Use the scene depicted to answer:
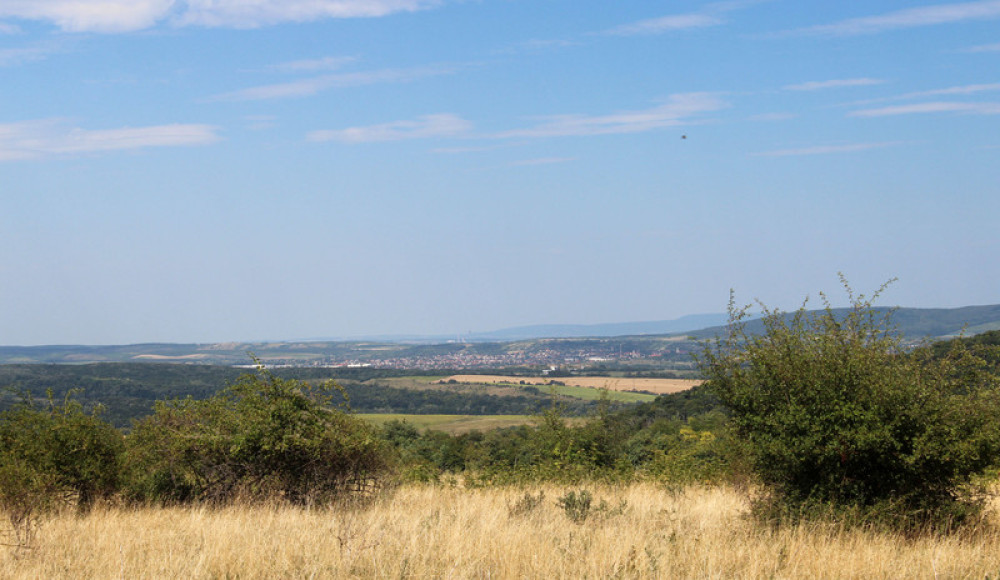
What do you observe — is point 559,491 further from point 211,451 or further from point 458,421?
point 458,421

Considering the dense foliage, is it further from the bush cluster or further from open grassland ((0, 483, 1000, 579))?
open grassland ((0, 483, 1000, 579))

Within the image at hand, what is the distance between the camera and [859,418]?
848 centimetres

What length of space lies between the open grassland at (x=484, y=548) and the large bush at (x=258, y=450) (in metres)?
1.63

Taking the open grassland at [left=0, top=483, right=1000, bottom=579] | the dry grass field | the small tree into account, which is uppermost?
the small tree

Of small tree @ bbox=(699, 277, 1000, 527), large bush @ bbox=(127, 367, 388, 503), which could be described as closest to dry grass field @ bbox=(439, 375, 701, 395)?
large bush @ bbox=(127, 367, 388, 503)

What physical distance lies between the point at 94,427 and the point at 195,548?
6.12 m

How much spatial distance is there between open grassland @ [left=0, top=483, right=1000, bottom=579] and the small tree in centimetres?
56

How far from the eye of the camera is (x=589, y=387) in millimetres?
107625

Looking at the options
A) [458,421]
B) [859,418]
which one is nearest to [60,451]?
[859,418]

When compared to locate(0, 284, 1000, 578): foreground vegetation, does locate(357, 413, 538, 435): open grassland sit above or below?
below

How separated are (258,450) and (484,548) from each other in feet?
18.9

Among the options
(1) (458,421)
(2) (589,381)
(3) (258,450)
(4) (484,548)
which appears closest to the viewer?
(4) (484,548)

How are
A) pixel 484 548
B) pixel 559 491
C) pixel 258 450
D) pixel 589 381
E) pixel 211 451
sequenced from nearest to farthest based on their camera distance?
pixel 484 548 → pixel 258 450 → pixel 211 451 → pixel 559 491 → pixel 589 381

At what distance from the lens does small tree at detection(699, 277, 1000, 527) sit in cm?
845
